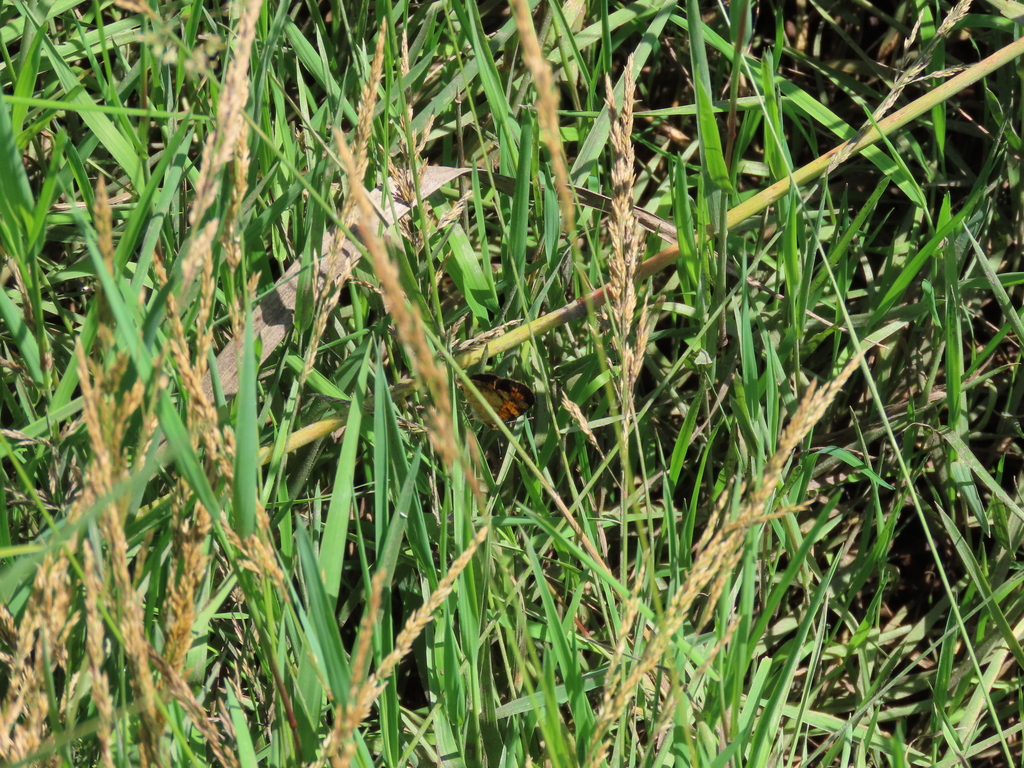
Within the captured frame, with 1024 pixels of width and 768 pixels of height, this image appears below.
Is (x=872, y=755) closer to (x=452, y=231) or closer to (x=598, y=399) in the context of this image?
(x=598, y=399)

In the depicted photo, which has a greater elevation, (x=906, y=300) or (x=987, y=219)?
(x=987, y=219)

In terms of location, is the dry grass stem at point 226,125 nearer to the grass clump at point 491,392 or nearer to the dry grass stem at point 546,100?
the grass clump at point 491,392

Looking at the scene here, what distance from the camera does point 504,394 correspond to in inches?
50.1

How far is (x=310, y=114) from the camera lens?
1.62 meters

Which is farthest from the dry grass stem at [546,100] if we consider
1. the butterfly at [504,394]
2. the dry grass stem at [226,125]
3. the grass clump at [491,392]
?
the butterfly at [504,394]

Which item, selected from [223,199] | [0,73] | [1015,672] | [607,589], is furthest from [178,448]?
[1015,672]

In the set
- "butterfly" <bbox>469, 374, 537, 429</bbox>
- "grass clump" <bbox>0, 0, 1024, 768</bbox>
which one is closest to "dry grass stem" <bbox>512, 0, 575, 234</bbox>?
"grass clump" <bbox>0, 0, 1024, 768</bbox>

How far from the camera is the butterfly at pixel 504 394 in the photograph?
1260 millimetres

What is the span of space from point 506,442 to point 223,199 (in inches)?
25.8

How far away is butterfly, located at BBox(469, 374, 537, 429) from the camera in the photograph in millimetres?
1260

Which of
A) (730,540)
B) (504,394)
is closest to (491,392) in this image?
(504,394)

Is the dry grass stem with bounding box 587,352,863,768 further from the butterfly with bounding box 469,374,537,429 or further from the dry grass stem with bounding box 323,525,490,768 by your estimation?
the butterfly with bounding box 469,374,537,429

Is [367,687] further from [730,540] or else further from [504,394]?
[504,394]

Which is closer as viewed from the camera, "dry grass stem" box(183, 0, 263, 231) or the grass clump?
"dry grass stem" box(183, 0, 263, 231)
